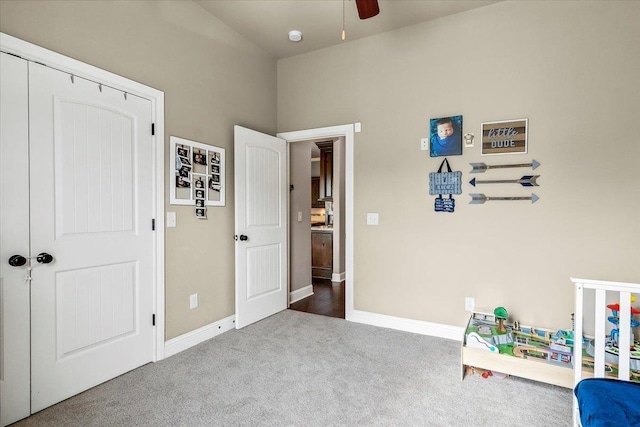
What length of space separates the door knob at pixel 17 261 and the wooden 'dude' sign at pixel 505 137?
3394 mm

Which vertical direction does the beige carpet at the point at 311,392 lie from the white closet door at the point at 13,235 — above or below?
below

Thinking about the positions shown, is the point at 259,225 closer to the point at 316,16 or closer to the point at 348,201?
the point at 348,201

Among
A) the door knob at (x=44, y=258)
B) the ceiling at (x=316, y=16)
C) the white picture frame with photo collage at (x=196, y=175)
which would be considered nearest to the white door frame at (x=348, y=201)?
the ceiling at (x=316, y=16)

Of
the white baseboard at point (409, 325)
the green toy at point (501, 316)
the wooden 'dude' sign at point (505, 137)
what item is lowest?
the white baseboard at point (409, 325)

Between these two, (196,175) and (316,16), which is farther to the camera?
(316,16)

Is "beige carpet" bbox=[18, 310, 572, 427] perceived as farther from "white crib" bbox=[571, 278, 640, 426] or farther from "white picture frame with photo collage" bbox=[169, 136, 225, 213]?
"white picture frame with photo collage" bbox=[169, 136, 225, 213]

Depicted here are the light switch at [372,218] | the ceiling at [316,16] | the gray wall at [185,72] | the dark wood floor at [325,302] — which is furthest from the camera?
the dark wood floor at [325,302]

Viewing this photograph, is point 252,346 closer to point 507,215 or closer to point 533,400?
point 533,400

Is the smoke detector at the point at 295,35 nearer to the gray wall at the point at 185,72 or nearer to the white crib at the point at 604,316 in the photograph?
the gray wall at the point at 185,72

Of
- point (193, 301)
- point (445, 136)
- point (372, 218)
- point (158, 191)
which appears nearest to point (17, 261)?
point (158, 191)

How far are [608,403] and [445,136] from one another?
7.56 ft

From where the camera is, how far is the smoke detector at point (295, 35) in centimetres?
Answer: 336

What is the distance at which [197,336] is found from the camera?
2.98 metres

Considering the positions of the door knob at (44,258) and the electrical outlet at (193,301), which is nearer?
the door knob at (44,258)
